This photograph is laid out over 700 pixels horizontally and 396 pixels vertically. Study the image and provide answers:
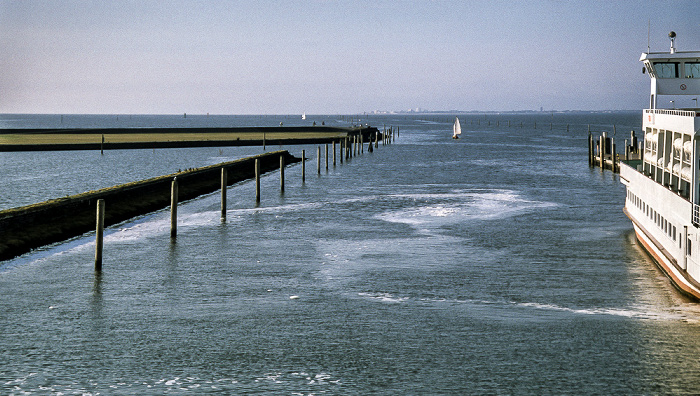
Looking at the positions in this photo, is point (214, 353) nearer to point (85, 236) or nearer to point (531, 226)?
point (85, 236)

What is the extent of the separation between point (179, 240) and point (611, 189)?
37.7 metres

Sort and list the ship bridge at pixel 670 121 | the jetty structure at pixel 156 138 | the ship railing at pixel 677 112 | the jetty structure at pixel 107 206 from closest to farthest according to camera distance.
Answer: the ship railing at pixel 677 112 < the ship bridge at pixel 670 121 < the jetty structure at pixel 107 206 < the jetty structure at pixel 156 138

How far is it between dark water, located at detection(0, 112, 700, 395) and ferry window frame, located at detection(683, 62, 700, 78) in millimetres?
7475

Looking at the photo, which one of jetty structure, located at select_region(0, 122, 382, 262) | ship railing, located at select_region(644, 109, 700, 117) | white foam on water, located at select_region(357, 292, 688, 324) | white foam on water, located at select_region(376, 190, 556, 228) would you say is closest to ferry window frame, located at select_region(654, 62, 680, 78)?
ship railing, located at select_region(644, 109, 700, 117)

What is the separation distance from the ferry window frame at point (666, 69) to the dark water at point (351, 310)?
23.9 feet

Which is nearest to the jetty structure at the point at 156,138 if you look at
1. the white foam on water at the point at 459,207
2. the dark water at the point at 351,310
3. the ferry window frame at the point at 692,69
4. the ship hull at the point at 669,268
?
the white foam on water at the point at 459,207

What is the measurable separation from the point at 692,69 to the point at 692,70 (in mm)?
42

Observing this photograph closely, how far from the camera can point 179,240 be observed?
32.4m

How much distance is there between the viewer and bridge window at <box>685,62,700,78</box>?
31.6m

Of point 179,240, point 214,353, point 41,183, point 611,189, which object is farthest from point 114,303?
point 41,183

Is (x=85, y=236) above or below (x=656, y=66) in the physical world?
below

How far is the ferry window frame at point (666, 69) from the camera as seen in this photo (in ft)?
105

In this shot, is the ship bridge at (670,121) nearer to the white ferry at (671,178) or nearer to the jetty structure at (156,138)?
the white ferry at (671,178)

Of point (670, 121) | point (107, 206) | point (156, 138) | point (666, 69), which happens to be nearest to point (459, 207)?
point (666, 69)
